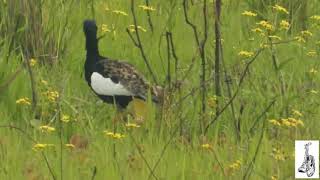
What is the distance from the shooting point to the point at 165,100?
474 centimetres

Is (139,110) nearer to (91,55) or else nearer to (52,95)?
(52,95)

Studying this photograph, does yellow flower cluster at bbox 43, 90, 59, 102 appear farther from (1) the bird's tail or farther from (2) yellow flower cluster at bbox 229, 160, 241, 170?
(2) yellow flower cluster at bbox 229, 160, 241, 170

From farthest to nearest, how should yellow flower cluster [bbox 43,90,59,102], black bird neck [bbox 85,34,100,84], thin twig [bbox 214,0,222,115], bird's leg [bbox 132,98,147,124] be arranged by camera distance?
1. black bird neck [bbox 85,34,100,84]
2. thin twig [bbox 214,0,222,115]
3. bird's leg [bbox 132,98,147,124]
4. yellow flower cluster [bbox 43,90,59,102]

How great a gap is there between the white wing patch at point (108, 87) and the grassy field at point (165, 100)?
121 millimetres

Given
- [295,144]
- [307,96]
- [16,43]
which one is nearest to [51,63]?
[16,43]

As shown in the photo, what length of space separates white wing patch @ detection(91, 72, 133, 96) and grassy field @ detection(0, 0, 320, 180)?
12 centimetres

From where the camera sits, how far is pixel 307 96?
525 cm

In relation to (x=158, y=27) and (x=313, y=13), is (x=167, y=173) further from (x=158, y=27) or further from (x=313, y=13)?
(x=313, y=13)

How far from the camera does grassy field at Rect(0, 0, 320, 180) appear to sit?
13.6 feet

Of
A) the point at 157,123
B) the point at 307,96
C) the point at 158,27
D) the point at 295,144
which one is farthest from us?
the point at 158,27

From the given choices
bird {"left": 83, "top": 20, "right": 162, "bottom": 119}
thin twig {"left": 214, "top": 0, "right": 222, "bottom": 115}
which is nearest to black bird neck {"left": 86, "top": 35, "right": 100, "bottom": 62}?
bird {"left": 83, "top": 20, "right": 162, "bottom": 119}

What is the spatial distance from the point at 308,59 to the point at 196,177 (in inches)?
88.1

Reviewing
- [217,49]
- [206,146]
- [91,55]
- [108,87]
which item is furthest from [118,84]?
[206,146]

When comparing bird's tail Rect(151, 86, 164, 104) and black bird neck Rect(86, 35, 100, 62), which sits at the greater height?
black bird neck Rect(86, 35, 100, 62)
